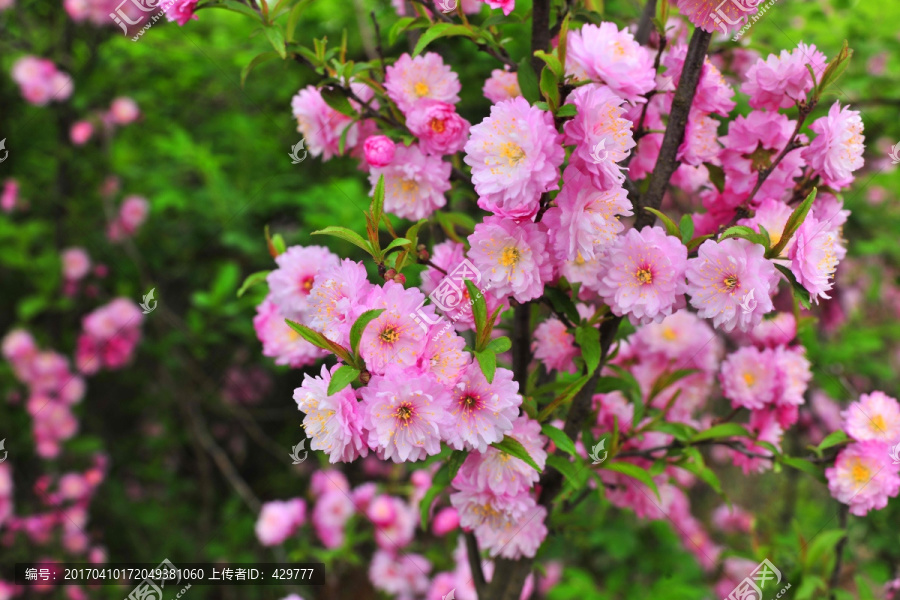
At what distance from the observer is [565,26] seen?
0.90 meters

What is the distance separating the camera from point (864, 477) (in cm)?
123

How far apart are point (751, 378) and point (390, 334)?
2.78 ft

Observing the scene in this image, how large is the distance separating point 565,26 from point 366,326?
0.48 m

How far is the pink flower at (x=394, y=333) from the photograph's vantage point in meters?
0.86

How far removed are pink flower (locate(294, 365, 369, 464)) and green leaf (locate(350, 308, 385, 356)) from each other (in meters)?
0.04

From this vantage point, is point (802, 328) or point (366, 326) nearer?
point (366, 326)

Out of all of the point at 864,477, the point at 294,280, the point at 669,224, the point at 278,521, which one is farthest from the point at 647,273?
the point at 278,521

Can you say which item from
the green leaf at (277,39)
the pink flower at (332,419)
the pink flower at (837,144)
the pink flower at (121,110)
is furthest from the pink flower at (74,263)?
the pink flower at (837,144)

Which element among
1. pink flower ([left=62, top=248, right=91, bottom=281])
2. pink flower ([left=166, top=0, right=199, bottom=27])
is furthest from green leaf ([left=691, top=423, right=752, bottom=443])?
pink flower ([left=62, top=248, right=91, bottom=281])

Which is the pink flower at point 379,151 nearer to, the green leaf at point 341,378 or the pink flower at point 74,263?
the green leaf at point 341,378

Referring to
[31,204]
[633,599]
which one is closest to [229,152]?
[31,204]

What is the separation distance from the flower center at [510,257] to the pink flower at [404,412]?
7.4 inches

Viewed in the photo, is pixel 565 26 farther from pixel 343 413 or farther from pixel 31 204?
pixel 31 204

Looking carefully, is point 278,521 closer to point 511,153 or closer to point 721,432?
point 721,432
